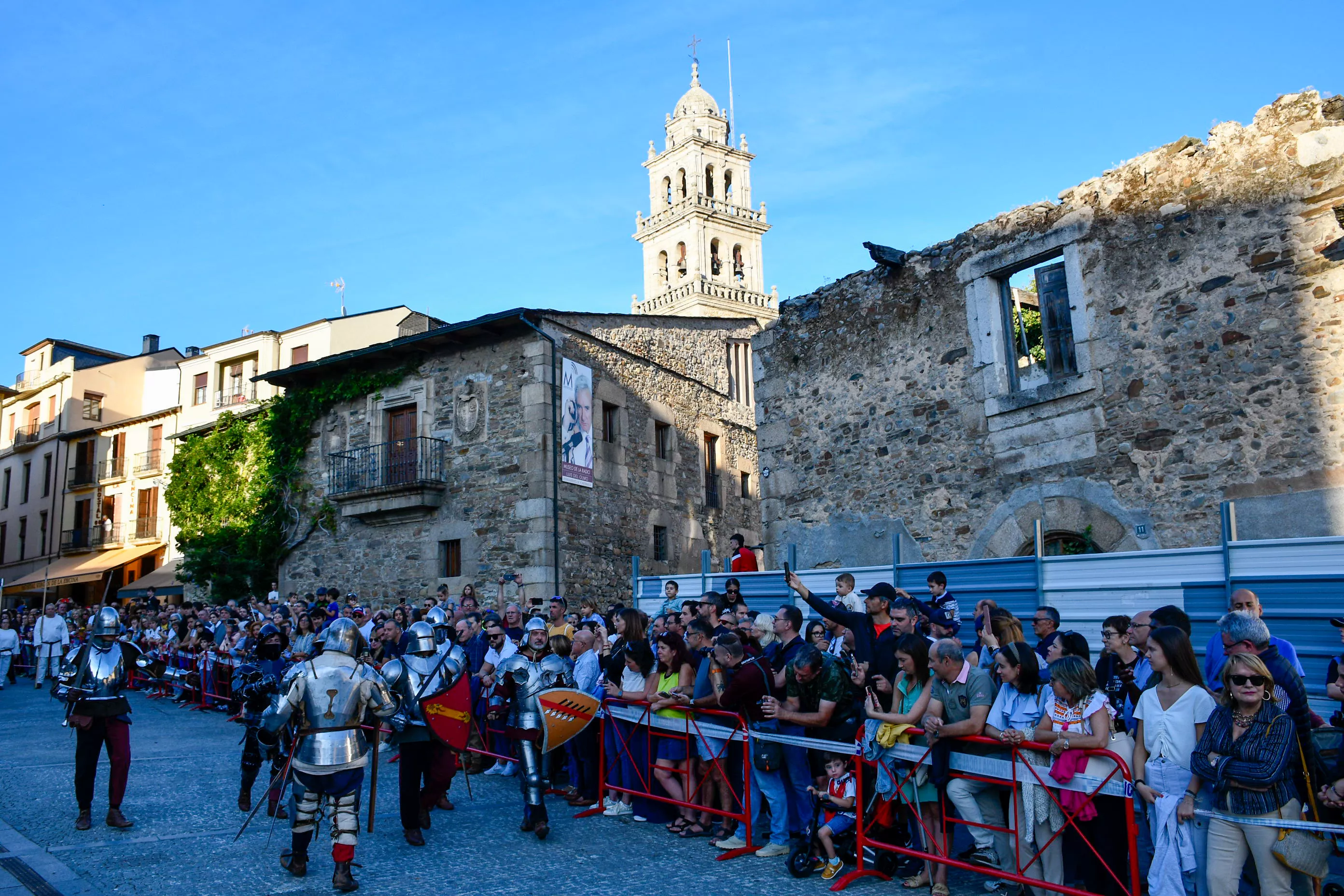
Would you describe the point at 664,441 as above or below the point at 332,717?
above

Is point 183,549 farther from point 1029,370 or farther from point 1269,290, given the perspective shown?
point 1269,290

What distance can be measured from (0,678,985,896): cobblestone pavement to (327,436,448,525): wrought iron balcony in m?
9.92

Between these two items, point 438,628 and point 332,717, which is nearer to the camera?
point 332,717

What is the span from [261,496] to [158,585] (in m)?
9.15

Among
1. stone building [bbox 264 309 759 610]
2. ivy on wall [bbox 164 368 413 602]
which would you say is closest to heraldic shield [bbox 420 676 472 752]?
Answer: stone building [bbox 264 309 759 610]

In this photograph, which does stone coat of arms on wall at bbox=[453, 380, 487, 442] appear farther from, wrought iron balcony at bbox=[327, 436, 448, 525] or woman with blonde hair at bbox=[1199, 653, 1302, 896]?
woman with blonde hair at bbox=[1199, 653, 1302, 896]

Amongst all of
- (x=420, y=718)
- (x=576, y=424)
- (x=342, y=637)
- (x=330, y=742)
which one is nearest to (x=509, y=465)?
(x=576, y=424)

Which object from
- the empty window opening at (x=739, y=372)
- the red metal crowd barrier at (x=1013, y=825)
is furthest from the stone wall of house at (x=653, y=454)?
the red metal crowd barrier at (x=1013, y=825)

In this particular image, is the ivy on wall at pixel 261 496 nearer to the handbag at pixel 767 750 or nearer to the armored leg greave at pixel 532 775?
the armored leg greave at pixel 532 775

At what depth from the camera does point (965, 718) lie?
19.9ft

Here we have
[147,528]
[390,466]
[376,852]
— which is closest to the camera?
[376,852]

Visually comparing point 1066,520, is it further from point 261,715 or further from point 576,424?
point 576,424

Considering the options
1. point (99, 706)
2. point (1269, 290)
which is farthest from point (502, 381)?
point (1269, 290)

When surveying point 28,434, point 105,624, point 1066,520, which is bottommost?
point 105,624
